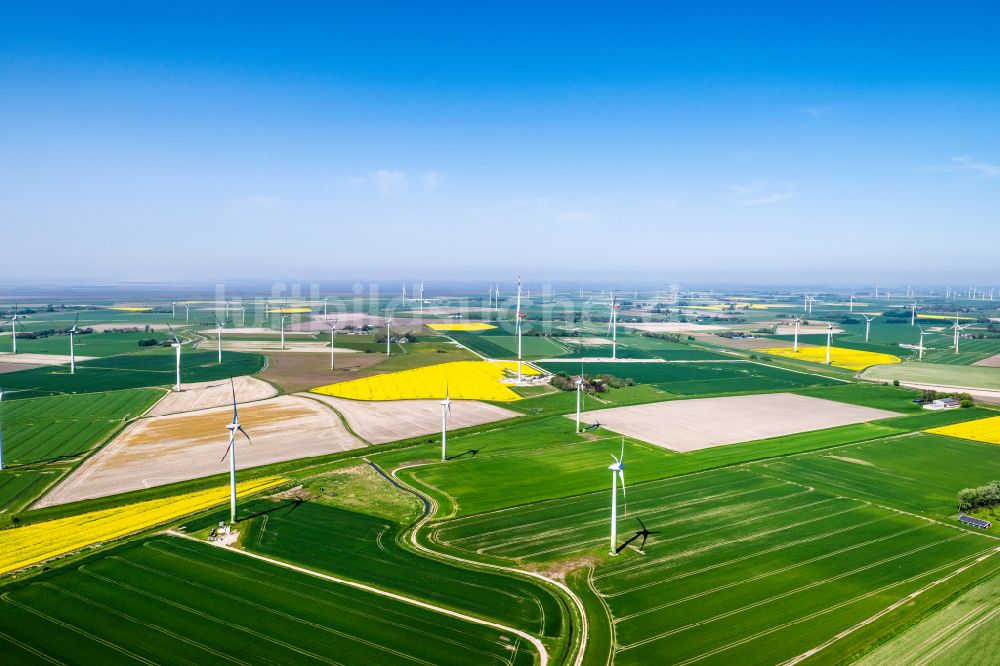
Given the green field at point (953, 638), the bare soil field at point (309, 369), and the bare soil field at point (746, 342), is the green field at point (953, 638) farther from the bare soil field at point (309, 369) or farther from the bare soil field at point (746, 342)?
the bare soil field at point (746, 342)

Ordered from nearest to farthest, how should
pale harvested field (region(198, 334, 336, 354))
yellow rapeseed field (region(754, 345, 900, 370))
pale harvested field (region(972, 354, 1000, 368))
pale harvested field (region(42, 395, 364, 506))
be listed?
pale harvested field (region(42, 395, 364, 506)), pale harvested field (region(972, 354, 1000, 368)), yellow rapeseed field (region(754, 345, 900, 370)), pale harvested field (region(198, 334, 336, 354))

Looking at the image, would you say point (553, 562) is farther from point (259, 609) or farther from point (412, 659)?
point (259, 609)

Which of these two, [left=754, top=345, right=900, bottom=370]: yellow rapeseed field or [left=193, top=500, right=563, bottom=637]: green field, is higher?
[left=754, top=345, right=900, bottom=370]: yellow rapeseed field

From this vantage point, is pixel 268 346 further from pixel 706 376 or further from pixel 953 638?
pixel 953 638

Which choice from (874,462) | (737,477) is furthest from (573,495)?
(874,462)

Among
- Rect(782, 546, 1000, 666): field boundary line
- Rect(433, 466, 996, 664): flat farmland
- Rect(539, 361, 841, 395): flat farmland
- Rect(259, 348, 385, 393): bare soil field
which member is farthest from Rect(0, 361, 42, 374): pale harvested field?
Rect(782, 546, 1000, 666): field boundary line

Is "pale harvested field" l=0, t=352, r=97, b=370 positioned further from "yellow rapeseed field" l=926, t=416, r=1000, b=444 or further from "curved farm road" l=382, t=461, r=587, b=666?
"yellow rapeseed field" l=926, t=416, r=1000, b=444
